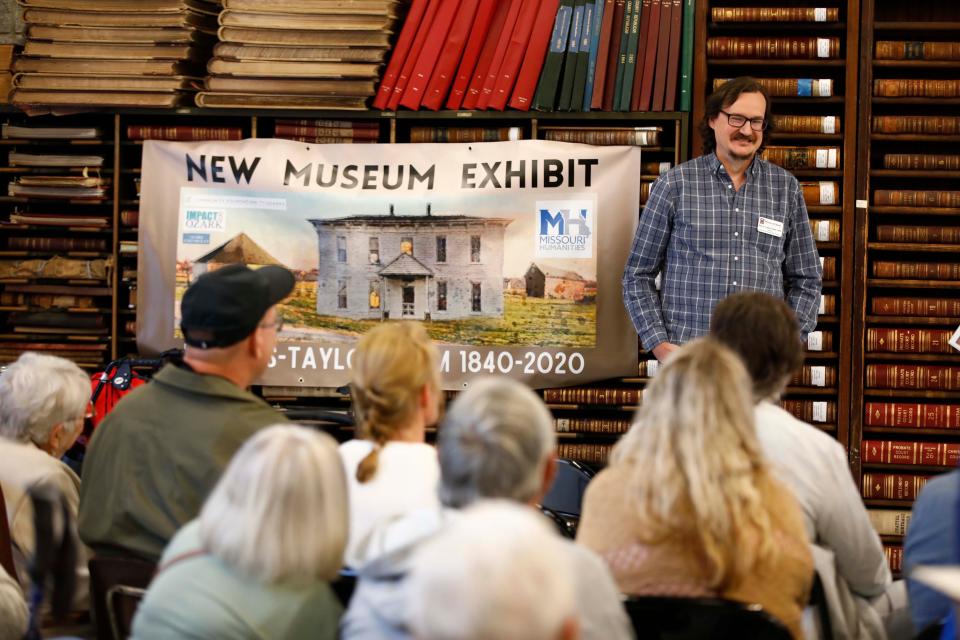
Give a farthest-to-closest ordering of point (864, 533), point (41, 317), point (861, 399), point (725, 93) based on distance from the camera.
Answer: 1. point (41, 317)
2. point (861, 399)
3. point (725, 93)
4. point (864, 533)

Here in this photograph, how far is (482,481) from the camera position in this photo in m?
1.86

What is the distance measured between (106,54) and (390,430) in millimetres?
3947

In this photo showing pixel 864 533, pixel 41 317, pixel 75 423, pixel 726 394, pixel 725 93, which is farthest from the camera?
pixel 41 317

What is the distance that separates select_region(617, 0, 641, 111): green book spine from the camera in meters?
5.68

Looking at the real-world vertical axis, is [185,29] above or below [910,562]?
above

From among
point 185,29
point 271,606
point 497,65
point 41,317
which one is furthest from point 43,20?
point 271,606

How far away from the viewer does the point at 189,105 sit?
598 centimetres

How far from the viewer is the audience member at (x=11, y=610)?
9.05ft

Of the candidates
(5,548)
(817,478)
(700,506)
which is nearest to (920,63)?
(817,478)

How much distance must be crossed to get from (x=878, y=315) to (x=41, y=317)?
13.3 feet

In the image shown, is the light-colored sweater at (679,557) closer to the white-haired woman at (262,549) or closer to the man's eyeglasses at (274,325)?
the white-haired woman at (262,549)

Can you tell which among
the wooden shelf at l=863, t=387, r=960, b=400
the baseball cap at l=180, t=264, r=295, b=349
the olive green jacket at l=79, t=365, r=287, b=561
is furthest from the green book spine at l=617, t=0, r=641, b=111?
the olive green jacket at l=79, t=365, r=287, b=561

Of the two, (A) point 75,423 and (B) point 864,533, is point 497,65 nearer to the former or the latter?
(A) point 75,423

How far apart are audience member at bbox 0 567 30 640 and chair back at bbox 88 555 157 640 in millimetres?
413
